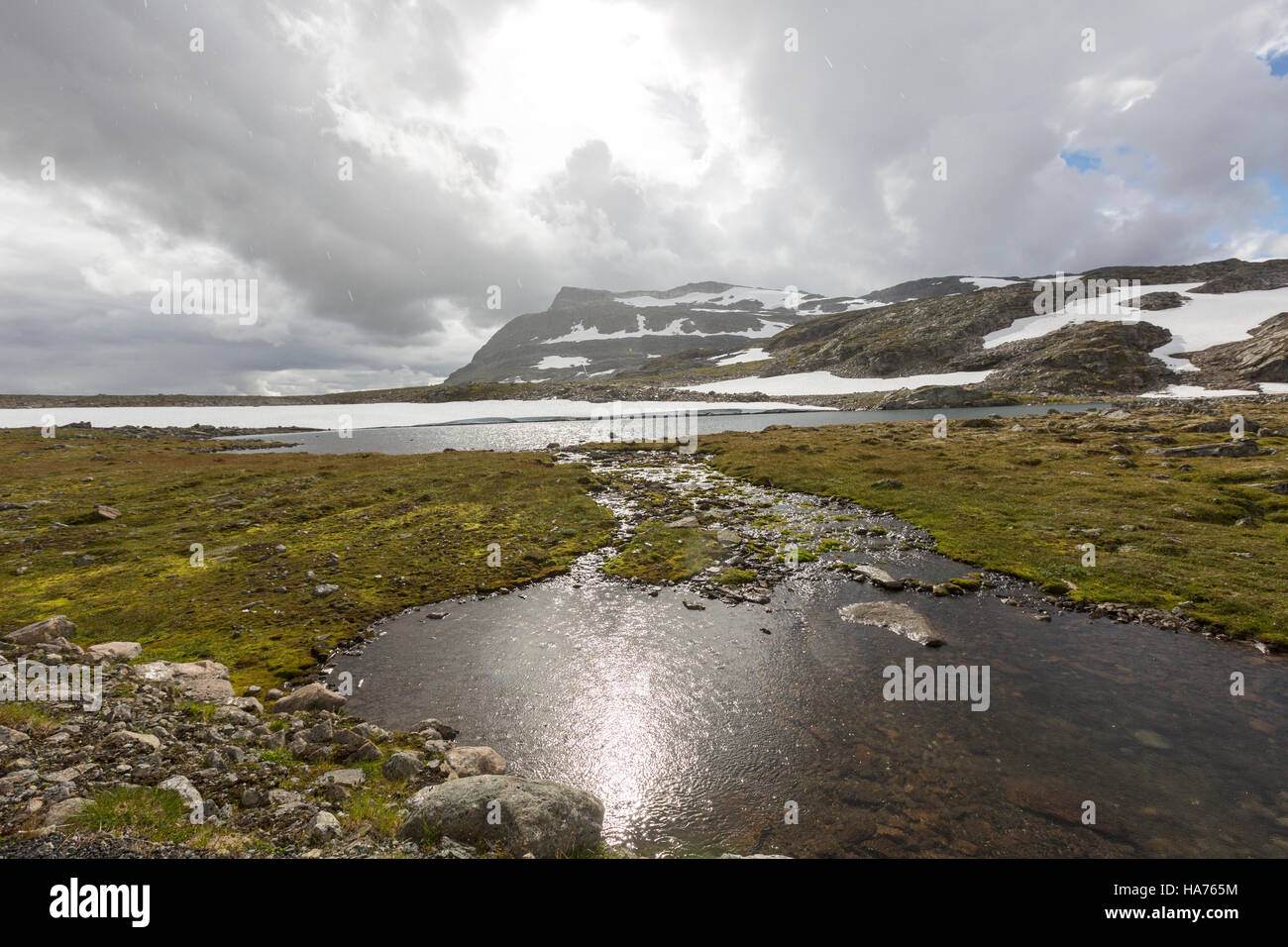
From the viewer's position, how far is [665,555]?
25.7 metres

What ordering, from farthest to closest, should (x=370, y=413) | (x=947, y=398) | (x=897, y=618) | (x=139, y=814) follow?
(x=370, y=413) → (x=947, y=398) → (x=897, y=618) → (x=139, y=814)

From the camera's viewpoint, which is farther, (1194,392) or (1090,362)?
(1090,362)

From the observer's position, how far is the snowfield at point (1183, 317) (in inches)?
5527

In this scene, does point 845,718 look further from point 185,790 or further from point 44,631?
point 44,631

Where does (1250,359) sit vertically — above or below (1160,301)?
below

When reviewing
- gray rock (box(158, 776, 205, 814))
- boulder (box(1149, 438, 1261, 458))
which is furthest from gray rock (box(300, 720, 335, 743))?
boulder (box(1149, 438, 1261, 458))

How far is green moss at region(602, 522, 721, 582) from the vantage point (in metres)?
23.4

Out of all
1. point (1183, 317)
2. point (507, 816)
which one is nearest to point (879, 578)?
point (507, 816)

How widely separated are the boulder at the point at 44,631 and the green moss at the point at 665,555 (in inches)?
726

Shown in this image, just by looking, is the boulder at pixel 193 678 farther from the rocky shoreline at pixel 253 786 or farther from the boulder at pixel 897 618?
the boulder at pixel 897 618

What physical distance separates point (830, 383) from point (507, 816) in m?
188
